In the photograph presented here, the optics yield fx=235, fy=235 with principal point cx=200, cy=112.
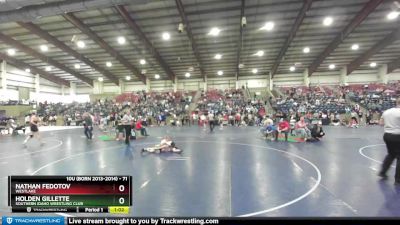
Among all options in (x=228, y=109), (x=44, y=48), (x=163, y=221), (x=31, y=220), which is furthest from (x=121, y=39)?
(x=163, y=221)

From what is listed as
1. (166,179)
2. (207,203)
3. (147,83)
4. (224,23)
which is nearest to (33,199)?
(207,203)

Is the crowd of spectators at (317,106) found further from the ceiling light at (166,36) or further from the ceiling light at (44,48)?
the ceiling light at (44,48)

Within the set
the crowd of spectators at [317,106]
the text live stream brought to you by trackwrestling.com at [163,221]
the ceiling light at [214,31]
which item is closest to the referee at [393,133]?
the text live stream brought to you by trackwrestling.com at [163,221]

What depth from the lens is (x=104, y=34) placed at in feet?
76.4


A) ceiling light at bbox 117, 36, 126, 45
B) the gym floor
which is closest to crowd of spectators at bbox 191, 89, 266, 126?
the gym floor

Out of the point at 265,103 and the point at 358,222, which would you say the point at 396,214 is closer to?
the point at 358,222

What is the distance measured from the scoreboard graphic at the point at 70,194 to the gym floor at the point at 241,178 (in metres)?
1.42

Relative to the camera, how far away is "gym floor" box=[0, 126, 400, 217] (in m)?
4.08

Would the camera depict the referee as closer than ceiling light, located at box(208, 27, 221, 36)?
Yes

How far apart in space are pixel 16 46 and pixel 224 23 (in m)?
21.7

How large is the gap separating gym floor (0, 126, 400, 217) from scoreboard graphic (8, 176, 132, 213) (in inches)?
55.8

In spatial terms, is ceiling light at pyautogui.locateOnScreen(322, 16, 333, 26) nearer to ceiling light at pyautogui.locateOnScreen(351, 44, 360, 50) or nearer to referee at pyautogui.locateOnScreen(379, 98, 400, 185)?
ceiling light at pyautogui.locateOnScreen(351, 44, 360, 50)

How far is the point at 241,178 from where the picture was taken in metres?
5.84

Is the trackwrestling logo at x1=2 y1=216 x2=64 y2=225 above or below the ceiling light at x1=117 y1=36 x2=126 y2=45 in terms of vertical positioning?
below
